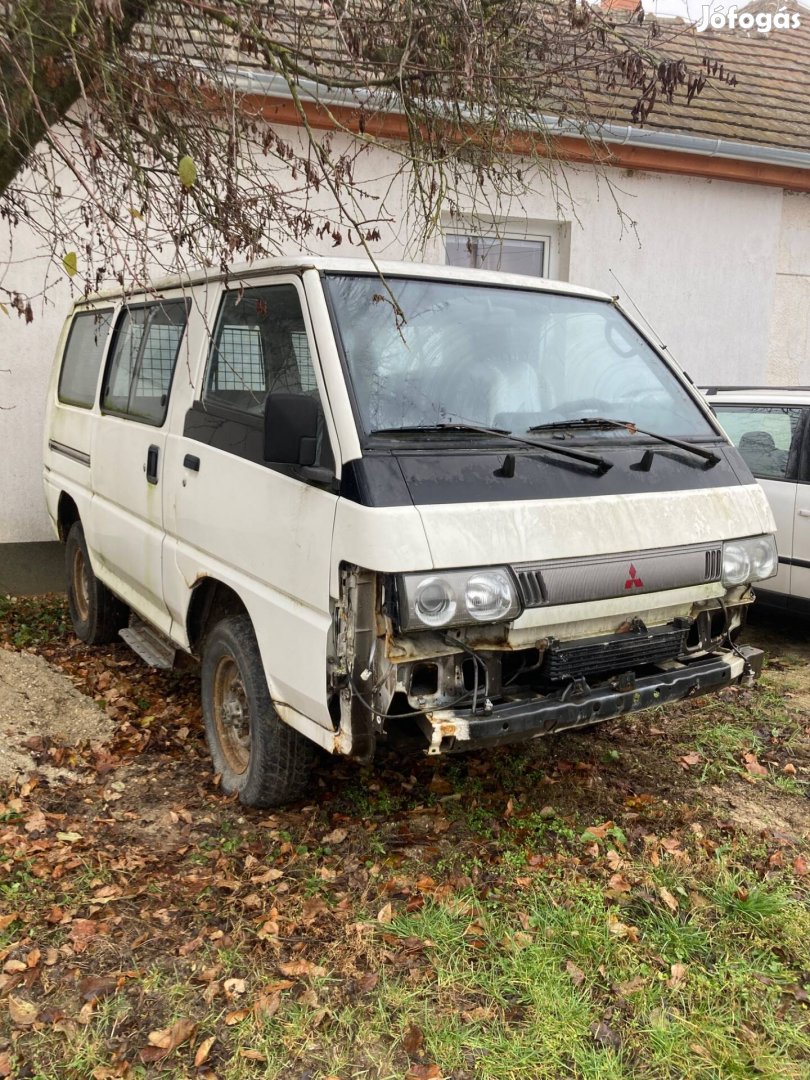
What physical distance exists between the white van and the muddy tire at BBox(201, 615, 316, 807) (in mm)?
10

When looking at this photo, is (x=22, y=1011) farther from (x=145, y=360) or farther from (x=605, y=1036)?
(x=145, y=360)

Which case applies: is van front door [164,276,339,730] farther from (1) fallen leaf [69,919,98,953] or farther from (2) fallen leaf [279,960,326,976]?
(1) fallen leaf [69,919,98,953]

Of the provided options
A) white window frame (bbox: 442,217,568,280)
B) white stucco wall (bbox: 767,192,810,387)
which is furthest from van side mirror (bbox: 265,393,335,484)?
white stucco wall (bbox: 767,192,810,387)

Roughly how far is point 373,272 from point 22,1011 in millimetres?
2866

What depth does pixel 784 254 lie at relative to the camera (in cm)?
957

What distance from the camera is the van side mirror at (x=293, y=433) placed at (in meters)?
3.12

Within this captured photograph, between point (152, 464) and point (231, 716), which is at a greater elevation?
point (152, 464)

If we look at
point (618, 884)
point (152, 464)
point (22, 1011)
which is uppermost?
point (152, 464)

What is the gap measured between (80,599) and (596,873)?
14.1 ft

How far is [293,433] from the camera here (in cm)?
314

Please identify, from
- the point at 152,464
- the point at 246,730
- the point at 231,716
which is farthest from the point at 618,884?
the point at 152,464

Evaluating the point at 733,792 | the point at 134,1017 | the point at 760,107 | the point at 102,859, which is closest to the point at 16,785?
the point at 102,859

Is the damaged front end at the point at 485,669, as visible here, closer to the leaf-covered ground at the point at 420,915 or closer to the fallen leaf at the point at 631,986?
the leaf-covered ground at the point at 420,915

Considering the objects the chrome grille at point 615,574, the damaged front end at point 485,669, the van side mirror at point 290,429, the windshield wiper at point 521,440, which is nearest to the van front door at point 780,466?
the chrome grille at point 615,574
